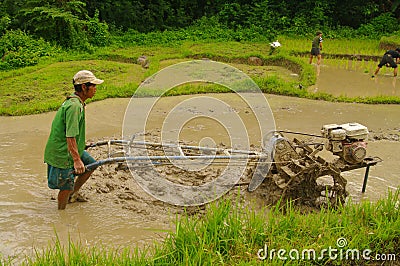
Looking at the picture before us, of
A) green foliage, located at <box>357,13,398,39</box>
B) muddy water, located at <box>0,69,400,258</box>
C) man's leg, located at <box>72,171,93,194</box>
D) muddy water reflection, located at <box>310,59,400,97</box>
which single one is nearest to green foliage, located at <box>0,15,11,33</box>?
muddy water, located at <box>0,69,400,258</box>

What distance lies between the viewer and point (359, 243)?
347 cm

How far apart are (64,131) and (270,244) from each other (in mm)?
2128

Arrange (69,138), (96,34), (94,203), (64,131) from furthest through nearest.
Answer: (96,34) < (94,203) < (64,131) < (69,138)

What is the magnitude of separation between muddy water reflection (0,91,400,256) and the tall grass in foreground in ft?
0.96

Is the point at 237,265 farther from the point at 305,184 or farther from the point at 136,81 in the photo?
the point at 136,81

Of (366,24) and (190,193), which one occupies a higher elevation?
(366,24)

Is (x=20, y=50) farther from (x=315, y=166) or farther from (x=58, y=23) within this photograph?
(x=315, y=166)

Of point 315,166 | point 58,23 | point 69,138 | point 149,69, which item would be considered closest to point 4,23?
point 58,23

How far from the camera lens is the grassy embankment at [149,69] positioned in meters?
9.11

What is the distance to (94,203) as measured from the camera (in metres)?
4.75

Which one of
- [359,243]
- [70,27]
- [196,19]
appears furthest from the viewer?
[196,19]

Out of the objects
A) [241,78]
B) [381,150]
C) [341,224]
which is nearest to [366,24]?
[241,78]

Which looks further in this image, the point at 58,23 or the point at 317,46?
the point at 58,23

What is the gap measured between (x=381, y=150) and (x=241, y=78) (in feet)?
14.7
